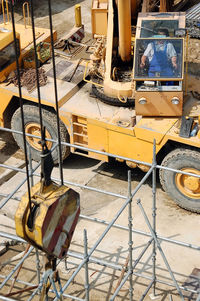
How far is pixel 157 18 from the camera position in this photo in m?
13.5

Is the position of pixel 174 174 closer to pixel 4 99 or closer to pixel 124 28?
pixel 124 28

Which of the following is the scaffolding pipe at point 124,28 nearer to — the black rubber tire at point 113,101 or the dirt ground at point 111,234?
the black rubber tire at point 113,101

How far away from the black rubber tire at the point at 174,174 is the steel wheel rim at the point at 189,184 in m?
0.07

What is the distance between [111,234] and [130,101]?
2688 millimetres

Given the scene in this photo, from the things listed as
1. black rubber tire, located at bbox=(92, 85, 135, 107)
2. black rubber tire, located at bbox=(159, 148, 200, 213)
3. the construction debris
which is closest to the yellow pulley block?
A: black rubber tire, located at bbox=(159, 148, 200, 213)

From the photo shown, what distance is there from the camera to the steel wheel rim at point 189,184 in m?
13.1

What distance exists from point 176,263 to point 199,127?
2.56 m

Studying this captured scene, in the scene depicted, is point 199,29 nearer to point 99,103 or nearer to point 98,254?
point 99,103

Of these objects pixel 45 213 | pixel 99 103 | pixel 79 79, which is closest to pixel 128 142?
pixel 99 103

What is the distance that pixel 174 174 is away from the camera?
13.3 metres

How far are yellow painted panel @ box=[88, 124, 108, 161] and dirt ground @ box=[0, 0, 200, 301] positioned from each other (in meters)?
0.92

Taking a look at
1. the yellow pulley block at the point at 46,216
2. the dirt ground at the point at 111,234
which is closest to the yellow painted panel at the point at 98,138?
the dirt ground at the point at 111,234

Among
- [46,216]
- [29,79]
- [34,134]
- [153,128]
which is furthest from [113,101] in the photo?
[46,216]

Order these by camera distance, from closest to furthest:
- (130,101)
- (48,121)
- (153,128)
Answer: (153,128) < (130,101) < (48,121)
